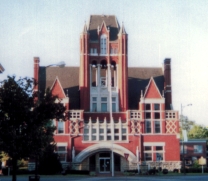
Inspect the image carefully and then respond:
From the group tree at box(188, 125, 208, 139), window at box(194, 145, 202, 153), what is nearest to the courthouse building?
window at box(194, 145, 202, 153)

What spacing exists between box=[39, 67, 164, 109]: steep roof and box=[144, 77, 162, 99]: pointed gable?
341 centimetres

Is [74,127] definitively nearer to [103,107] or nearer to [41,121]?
[103,107]

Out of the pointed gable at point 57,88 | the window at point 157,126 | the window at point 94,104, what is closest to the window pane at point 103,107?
the window at point 94,104

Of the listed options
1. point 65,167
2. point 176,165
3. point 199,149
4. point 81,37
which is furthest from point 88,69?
point 199,149

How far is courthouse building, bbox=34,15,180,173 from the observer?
6850cm

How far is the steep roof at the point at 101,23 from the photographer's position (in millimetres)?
73750

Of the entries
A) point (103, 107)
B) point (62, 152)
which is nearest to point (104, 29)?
point (103, 107)

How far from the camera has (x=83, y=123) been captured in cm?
6919

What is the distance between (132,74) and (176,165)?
58.4 ft

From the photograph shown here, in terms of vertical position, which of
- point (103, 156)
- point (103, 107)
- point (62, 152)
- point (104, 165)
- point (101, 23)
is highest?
point (101, 23)

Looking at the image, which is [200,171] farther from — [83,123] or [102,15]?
[102,15]

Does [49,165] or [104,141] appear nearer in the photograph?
[49,165]

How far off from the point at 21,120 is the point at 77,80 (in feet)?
147

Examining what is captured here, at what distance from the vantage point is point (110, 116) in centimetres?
6875
